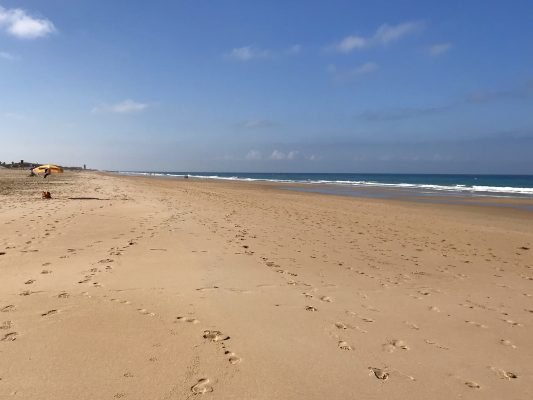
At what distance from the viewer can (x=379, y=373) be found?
362 cm

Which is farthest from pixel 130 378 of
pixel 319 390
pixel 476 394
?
pixel 476 394

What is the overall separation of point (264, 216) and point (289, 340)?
11.7 meters

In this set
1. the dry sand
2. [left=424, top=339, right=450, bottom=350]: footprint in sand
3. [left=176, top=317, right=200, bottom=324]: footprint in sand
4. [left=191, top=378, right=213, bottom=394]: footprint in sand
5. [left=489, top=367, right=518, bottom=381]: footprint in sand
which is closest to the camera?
[left=191, top=378, right=213, bottom=394]: footprint in sand

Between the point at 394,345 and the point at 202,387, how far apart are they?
2.28m

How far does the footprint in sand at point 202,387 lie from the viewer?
318 cm

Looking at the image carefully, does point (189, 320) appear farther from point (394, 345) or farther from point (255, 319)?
point (394, 345)

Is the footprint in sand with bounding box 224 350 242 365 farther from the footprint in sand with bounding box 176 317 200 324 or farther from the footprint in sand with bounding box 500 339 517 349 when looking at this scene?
the footprint in sand with bounding box 500 339 517 349

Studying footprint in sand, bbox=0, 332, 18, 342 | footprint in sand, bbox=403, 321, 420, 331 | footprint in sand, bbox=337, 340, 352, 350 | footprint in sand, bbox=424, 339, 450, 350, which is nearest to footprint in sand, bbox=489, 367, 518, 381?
footprint in sand, bbox=424, 339, 450, 350

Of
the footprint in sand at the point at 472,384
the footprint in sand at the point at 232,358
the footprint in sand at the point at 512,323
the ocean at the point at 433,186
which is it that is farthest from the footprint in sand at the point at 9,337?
the ocean at the point at 433,186

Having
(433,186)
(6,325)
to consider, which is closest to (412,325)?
(6,325)

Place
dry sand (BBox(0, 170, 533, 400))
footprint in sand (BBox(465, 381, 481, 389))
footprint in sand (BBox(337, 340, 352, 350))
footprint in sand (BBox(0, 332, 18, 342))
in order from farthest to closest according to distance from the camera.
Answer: footprint in sand (BBox(337, 340, 352, 350)) → footprint in sand (BBox(0, 332, 18, 342)) → footprint in sand (BBox(465, 381, 481, 389)) → dry sand (BBox(0, 170, 533, 400))

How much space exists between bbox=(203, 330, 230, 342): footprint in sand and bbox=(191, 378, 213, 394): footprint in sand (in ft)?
2.70

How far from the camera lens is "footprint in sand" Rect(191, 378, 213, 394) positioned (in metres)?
3.18

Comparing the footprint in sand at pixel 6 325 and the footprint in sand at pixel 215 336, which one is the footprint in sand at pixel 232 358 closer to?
the footprint in sand at pixel 215 336
